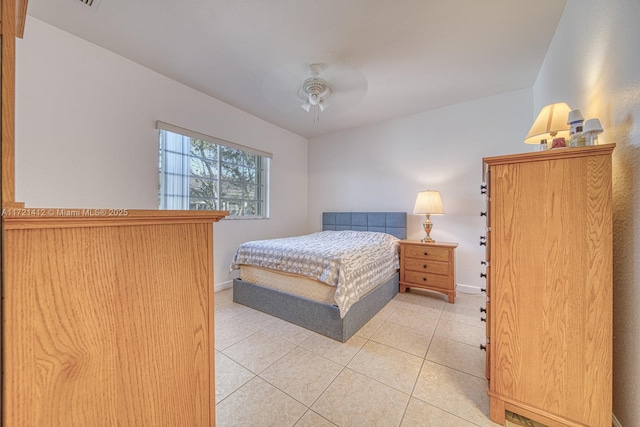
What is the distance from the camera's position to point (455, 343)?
75.1 inches

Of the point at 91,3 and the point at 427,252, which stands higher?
the point at 91,3

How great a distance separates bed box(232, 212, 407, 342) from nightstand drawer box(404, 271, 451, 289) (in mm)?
166

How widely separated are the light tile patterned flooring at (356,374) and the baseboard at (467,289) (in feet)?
2.55

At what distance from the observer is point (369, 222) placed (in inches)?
147

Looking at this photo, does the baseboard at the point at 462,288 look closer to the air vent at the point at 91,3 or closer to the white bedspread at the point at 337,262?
the white bedspread at the point at 337,262

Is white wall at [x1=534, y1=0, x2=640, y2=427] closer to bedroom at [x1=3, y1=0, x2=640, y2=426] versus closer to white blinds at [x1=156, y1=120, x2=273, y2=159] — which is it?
bedroom at [x1=3, y1=0, x2=640, y2=426]

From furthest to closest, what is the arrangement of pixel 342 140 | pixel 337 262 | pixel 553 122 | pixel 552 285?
pixel 342 140 → pixel 337 262 → pixel 553 122 → pixel 552 285

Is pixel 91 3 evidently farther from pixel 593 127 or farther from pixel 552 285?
pixel 552 285

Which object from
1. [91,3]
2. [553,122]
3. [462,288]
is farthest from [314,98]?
[462,288]

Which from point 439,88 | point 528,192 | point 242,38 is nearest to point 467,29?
point 439,88

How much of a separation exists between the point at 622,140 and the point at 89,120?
11.9 ft

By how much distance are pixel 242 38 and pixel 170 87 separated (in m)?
1.20

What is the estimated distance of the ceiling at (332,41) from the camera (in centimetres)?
173

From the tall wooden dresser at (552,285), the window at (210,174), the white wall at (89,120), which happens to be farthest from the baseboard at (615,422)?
the window at (210,174)
